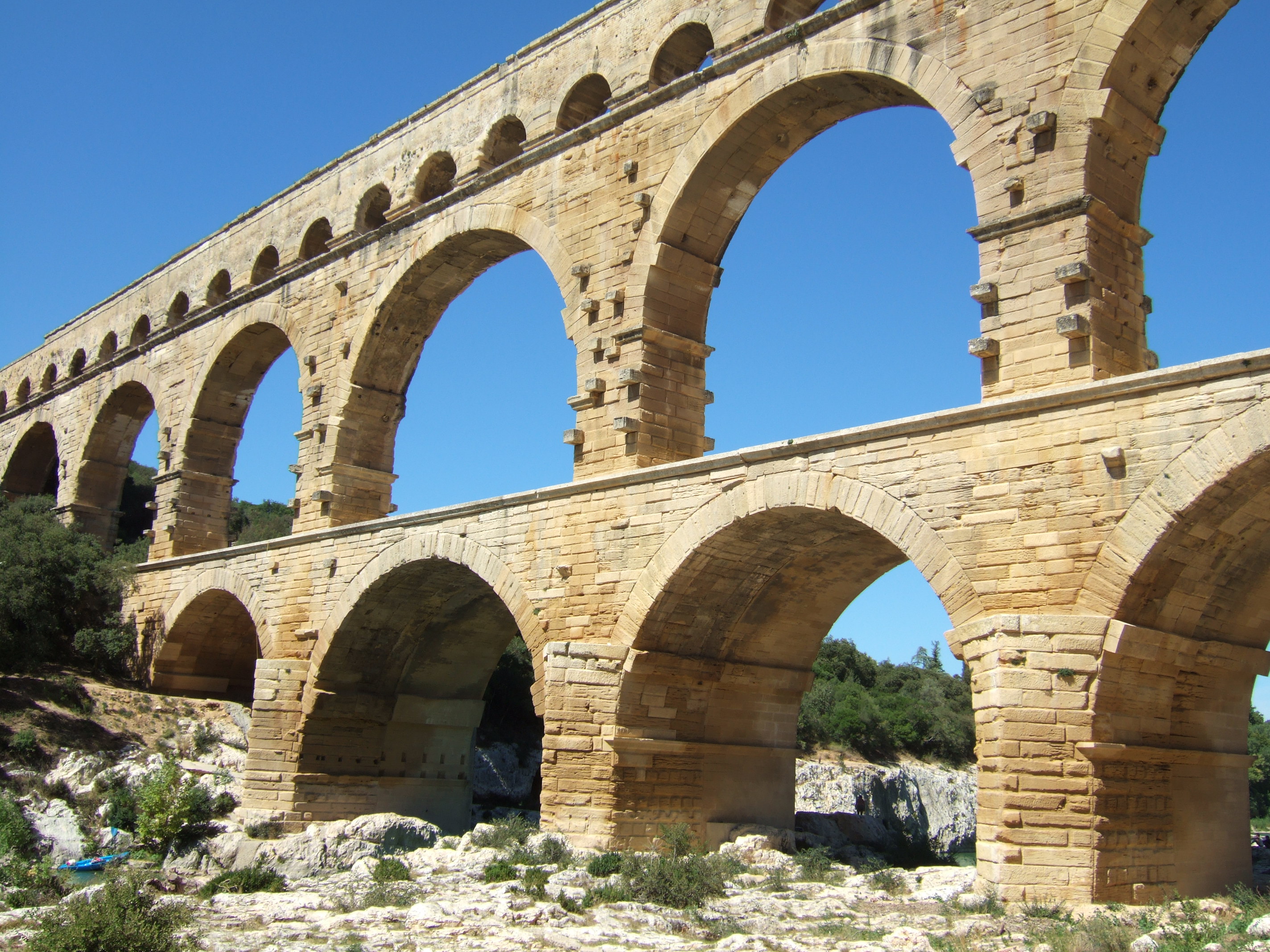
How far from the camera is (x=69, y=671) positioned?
18.0 meters

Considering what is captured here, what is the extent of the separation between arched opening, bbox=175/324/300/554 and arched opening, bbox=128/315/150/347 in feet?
12.3

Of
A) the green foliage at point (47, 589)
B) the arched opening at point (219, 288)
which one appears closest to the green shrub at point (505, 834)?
the green foliage at point (47, 589)

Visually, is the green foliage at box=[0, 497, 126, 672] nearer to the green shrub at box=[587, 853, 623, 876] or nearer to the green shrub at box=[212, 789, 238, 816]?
the green shrub at box=[212, 789, 238, 816]

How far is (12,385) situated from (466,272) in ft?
53.2

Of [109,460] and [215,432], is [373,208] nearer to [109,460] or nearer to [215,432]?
[215,432]

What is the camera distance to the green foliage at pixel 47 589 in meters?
16.8

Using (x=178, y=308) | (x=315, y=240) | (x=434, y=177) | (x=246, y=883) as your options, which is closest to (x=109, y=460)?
(x=178, y=308)

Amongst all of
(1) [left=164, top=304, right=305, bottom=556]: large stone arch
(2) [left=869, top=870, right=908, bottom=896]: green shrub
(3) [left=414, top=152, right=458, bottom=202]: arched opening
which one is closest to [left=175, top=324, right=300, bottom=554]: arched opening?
(1) [left=164, top=304, right=305, bottom=556]: large stone arch

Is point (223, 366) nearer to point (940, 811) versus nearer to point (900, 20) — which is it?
point (900, 20)

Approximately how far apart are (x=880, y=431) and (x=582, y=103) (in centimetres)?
642

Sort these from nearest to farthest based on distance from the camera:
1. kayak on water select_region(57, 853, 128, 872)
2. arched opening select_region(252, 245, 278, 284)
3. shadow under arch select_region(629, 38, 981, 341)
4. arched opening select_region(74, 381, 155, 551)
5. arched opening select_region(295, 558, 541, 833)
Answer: shadow under arch select_region(629, 38, 981, 341)
kayak on water select_region(57, 853, 128, 872)
arched opening select_region(295, 558, 541, 833)
arched opening select_region(252, 245, 278, 284)
arched opening select_region(74, 381, 155, 551)

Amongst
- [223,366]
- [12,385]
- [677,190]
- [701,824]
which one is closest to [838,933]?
[701,824]

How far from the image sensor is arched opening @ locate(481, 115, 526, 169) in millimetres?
14164

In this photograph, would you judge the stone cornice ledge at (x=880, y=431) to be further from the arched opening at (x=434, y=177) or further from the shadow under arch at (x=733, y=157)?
the arched opening at (x=434, y=177)
